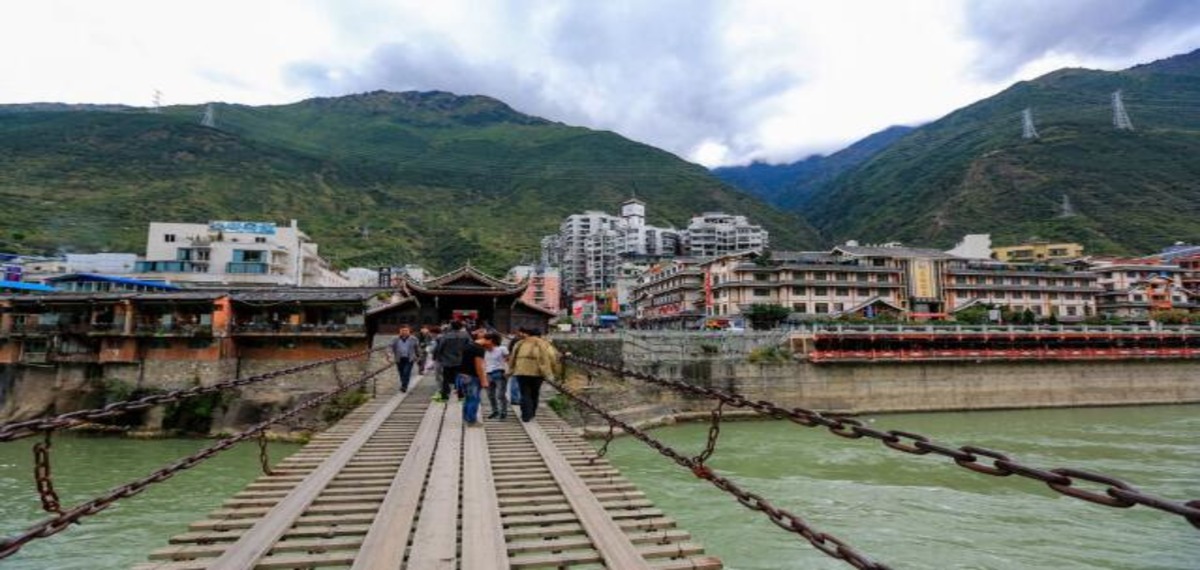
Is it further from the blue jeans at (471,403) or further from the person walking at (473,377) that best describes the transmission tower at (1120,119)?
the blue jeans at (471,403)

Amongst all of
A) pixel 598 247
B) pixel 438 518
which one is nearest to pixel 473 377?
pixel 438 518

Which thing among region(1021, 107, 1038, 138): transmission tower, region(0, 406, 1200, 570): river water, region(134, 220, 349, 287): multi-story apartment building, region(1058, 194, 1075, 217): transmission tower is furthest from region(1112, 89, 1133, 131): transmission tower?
region(134, 220, 349, 287): multi-story apartment building

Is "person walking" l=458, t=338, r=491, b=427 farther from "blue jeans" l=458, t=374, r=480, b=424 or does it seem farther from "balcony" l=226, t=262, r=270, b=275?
"balcony" l=226, t=262, r=270, b=275

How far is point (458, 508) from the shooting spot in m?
5.01

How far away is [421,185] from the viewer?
11256cm

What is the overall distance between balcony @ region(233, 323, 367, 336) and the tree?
28704mm

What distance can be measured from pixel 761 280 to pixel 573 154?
96162mm

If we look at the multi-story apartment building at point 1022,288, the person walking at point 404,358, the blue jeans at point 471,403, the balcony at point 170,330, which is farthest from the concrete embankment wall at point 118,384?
the multi-story apartment building at point 1022,288

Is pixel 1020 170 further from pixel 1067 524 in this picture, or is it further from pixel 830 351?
pixel 1067 524

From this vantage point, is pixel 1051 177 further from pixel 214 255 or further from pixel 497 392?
pixel 497 392

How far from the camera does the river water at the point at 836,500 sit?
10.8m

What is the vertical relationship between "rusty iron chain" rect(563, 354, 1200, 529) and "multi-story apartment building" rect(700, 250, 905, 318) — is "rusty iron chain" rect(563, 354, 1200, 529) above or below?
below

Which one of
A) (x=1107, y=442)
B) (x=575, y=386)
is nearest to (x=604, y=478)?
(x=575, y=386)

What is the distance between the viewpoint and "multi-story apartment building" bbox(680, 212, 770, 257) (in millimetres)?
84688
